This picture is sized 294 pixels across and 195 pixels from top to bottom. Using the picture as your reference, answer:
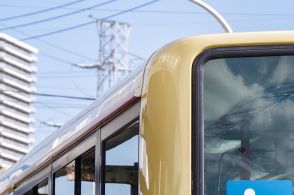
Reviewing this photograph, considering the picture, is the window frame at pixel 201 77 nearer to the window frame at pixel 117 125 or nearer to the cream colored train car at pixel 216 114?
the cream colored train car at pixel 216 114

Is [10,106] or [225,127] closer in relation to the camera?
[225,127]

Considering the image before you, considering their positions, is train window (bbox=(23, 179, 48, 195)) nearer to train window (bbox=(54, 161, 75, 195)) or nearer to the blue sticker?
train window (bbox=(54, 161, 75, 195))

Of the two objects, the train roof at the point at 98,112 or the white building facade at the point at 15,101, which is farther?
the white building facade at the point at 15,101

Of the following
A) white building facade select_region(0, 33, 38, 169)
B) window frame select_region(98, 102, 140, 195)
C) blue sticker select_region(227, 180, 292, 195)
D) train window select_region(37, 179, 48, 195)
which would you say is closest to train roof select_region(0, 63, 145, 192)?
window frame select_region(98, 102, 140, 195)

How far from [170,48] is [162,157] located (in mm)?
511

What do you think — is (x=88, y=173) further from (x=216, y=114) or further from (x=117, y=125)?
(x=216, y=114)

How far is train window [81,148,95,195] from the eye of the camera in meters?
4.02

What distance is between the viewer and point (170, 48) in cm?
329

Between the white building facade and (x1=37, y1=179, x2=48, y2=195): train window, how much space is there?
226 feet

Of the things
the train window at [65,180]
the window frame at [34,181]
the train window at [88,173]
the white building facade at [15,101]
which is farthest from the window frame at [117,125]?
the white building facade at [15,101]

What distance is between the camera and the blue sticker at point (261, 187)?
115 inches

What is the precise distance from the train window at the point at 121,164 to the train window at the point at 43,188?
1.47m

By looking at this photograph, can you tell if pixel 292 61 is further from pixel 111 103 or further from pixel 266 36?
pixel 111 103

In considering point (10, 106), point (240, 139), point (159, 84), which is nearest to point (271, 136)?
point (240, 139)
